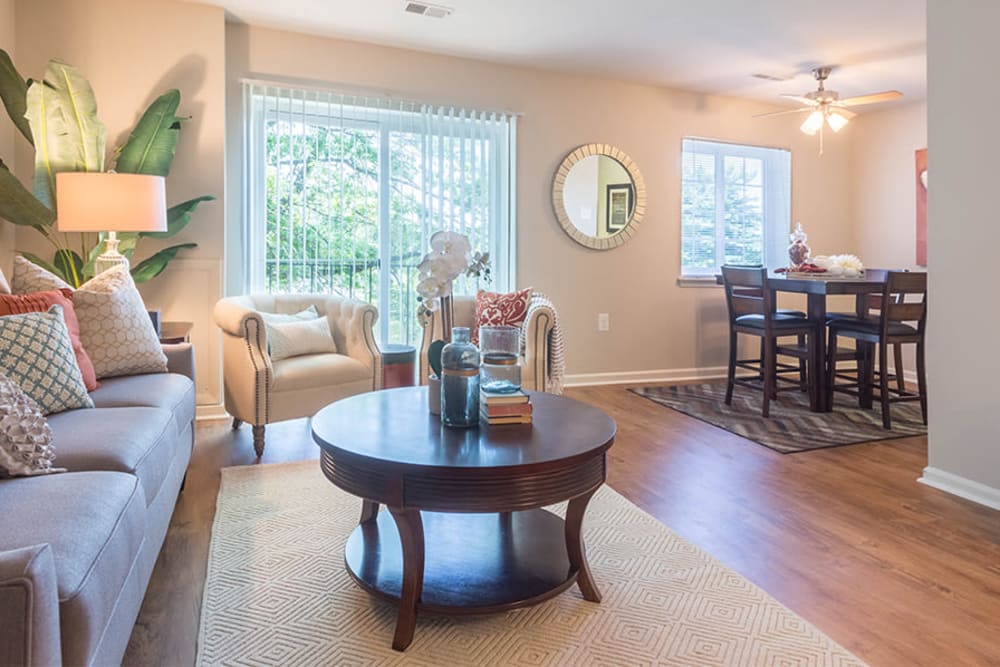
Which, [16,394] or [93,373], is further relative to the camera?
[93,373]

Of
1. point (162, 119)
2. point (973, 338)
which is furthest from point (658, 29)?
point (162, 119)

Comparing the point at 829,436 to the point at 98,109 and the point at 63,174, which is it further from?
the point at 98,109

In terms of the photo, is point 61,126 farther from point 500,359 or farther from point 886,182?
point 886,182

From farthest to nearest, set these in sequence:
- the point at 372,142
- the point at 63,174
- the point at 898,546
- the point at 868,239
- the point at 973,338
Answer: the point at 868,239 → the point at 372,142 → the point at 63,174 → the point at 973,338 → the point at 898,546

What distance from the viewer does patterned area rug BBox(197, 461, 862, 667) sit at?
4.89 feet

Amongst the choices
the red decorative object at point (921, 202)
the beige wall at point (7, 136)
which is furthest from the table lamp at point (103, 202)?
the red decorative object at point (921, 202)

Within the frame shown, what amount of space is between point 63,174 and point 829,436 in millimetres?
4075

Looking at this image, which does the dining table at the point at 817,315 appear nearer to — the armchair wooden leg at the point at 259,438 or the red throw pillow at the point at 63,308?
the armchair wooden leg at the point at 259,438

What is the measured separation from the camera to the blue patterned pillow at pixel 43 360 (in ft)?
5.65

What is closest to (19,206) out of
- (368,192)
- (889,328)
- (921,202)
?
(368,192)

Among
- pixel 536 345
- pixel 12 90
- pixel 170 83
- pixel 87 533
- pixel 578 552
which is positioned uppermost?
pixel 170 83

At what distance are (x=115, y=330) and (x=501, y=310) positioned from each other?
2.02m

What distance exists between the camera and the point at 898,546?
2119 mm

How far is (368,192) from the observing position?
4.23 metres
